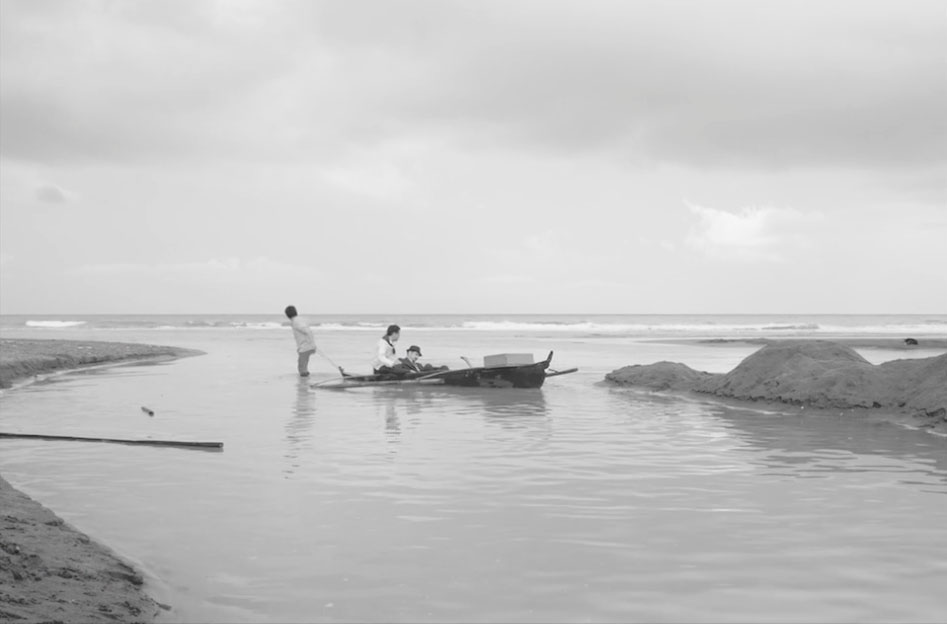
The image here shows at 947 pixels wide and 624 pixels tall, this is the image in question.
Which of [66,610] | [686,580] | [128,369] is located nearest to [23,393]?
[128,369]

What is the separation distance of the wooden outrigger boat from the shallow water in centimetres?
451

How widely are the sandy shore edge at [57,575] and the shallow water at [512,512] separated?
22cm

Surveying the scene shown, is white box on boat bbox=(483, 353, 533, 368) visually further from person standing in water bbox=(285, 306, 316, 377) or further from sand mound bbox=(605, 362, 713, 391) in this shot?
person standing in water bbox=(285, 306, 316, 377)

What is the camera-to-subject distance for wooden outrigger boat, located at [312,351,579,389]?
17469mm

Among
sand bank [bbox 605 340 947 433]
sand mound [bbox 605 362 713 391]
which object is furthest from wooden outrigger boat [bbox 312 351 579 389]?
sand bank [bbox 605 340 947 433]

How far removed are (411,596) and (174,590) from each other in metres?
1.38

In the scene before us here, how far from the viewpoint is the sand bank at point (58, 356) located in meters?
20.4

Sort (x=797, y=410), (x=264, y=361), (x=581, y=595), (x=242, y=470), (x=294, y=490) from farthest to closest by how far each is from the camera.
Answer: (x=264, y=361) → (x=797, y=410) → (x=242, y=470) → (x=294, y=490) → (x=581, y=595)

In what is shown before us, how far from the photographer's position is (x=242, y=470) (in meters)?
8.38

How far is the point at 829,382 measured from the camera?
45.0ft

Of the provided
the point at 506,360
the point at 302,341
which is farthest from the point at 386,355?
the point at 302,341

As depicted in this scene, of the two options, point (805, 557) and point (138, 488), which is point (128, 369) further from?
point (805, 557)

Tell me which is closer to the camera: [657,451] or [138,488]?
[138,488]

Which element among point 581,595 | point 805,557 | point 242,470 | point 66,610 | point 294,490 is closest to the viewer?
point 66,610
